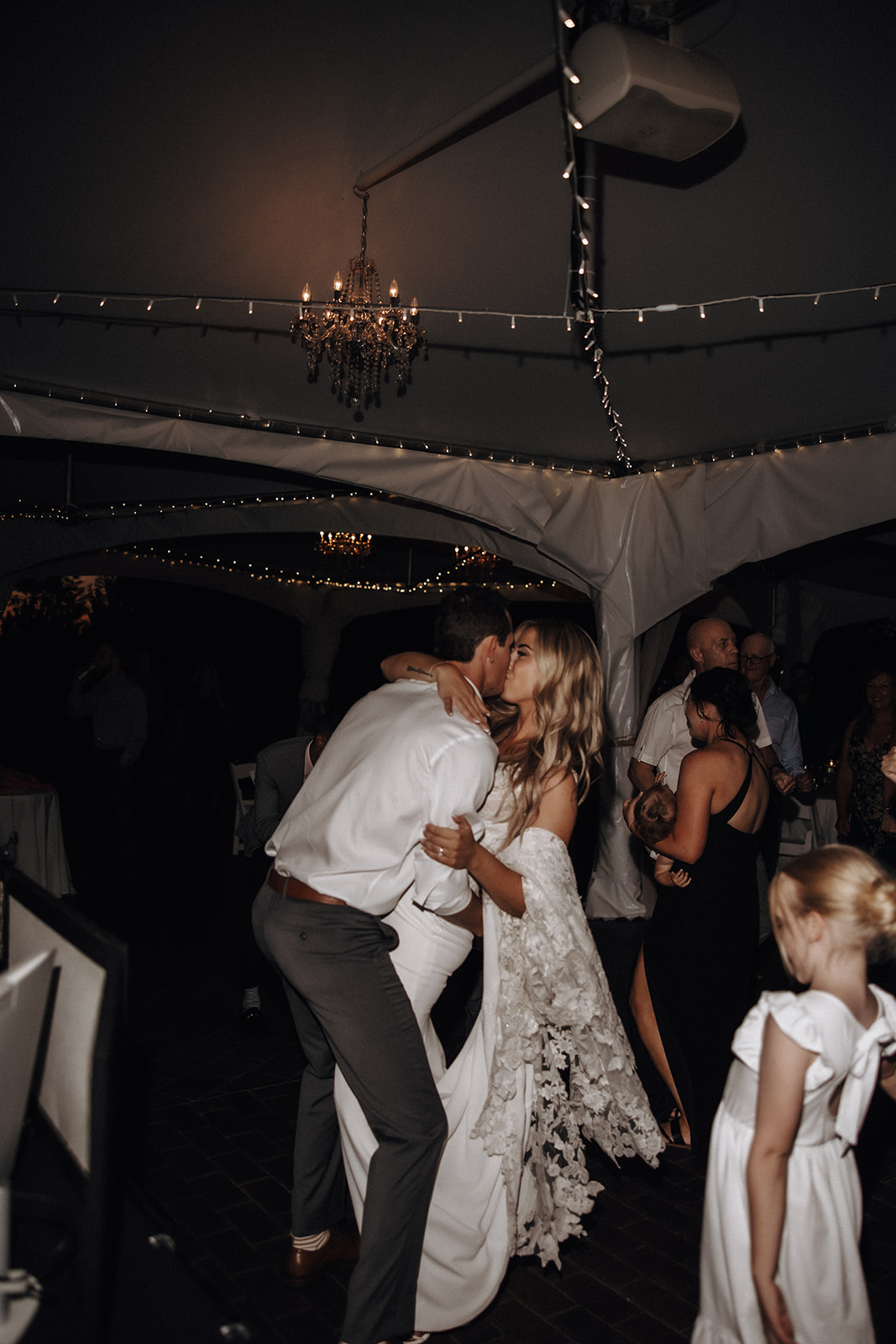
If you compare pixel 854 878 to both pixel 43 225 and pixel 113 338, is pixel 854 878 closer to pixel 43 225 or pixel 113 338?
pixel 43 225

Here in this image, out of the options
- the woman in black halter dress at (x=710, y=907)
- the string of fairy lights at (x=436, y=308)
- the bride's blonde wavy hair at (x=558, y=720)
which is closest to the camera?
the bride's blonde wavy hair at (x=558, y=720)

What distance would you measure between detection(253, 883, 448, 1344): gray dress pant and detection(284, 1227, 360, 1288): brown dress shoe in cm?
48

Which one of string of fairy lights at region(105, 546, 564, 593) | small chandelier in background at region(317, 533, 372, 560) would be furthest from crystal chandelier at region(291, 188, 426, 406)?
string of fairy lights at region(105, 546, 564, 593)

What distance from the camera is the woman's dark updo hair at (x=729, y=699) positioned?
3289mm

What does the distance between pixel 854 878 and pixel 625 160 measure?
2340 millimetres

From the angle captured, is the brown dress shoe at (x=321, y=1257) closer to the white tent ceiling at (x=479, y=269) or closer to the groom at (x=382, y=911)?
the groom at (x=382, y=911)

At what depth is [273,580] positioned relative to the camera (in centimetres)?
1164

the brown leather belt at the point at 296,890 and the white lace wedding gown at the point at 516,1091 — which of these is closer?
the brown leather belt at the point at 296,890

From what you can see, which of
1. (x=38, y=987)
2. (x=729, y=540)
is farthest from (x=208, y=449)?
(x=38, y=987)

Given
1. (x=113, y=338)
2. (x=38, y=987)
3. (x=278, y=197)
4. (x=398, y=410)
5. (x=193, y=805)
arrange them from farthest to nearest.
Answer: (x=193, y=805), (x=398, y=410), (x=113, y=338), (x=278, y=197), (x=38, y=987)

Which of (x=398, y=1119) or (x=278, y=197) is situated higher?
(x=278, y=197)

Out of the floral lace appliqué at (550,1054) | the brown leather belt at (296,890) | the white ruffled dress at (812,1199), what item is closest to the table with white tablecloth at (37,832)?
the brown leather belt at (296,890)

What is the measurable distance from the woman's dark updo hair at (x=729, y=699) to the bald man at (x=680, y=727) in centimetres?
87

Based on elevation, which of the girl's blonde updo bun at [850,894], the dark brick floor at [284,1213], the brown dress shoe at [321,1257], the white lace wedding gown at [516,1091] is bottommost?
the dark brick floor at [284,1213]
